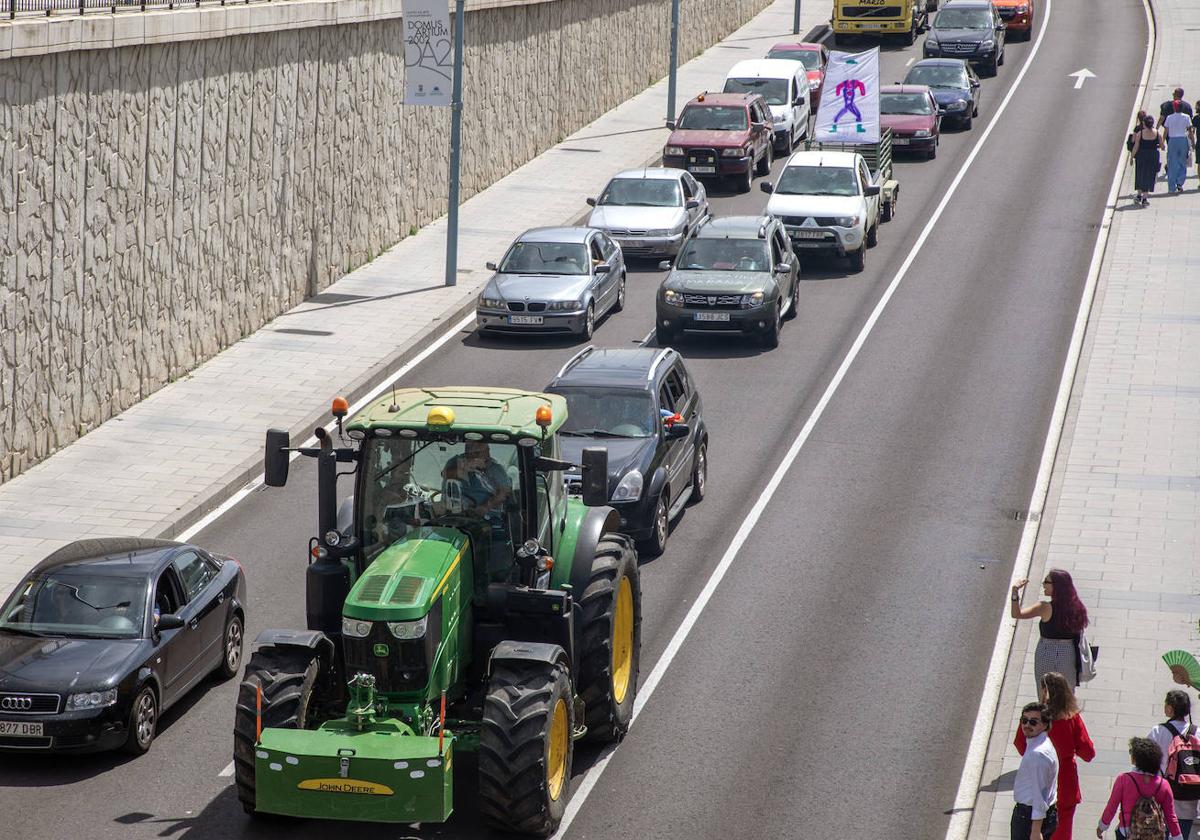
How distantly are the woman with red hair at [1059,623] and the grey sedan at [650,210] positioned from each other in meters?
19.3

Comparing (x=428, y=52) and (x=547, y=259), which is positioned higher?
(x=428, y=52)

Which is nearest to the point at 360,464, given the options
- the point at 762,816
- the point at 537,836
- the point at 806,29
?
the point at 537,836

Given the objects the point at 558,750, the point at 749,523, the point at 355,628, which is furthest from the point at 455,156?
the point at 355,628

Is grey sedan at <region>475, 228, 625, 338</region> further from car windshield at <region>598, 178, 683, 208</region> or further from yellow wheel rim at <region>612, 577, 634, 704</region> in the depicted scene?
yellow wheel rim at <region>612, 577, 634, 704</region>

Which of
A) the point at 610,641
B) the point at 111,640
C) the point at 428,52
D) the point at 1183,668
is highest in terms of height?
the point at 428,52

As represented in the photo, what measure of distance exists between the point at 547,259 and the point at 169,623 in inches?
612

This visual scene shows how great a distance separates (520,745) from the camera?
11.3m

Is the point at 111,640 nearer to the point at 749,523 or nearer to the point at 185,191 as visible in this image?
the point at 749,523

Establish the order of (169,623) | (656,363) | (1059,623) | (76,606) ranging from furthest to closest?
(656,363) < (76,606) < (169,623) < (1059,623)

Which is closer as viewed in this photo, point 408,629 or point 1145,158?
point 408,629

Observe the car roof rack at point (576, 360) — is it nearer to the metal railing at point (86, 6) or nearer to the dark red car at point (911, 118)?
the metal railing at point (86, 6)

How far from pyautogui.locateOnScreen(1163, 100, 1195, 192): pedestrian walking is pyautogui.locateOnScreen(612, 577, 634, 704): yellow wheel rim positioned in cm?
2624

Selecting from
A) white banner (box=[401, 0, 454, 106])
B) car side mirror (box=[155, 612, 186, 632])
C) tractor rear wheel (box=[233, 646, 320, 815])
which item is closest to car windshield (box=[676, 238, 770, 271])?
white banner (box=[401, 0, 454, 106])

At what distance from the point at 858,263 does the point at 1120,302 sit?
16.9 ft
